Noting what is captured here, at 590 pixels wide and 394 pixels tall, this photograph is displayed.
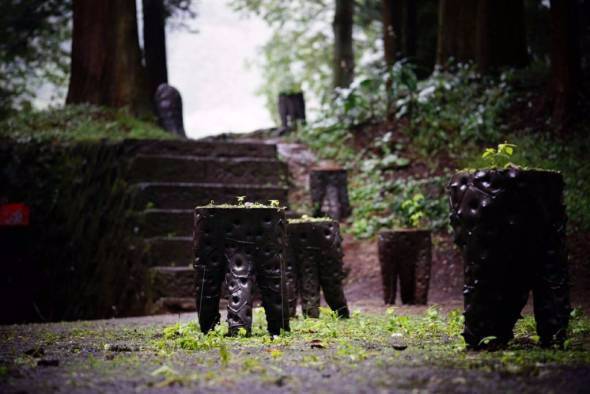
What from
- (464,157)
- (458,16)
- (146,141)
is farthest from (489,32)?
(146,141)

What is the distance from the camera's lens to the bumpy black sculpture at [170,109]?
14.5 meters

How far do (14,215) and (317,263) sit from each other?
5419 mm

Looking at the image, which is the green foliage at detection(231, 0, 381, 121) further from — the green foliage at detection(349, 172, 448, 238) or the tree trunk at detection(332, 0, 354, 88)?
the green foliage at detection(349, 172, 448, 238)

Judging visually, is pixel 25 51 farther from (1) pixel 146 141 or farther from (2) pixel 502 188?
(2) pixel 502 188

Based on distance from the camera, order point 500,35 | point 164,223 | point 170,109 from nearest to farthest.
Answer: point 164,223 → point 170,109 → point 500,35

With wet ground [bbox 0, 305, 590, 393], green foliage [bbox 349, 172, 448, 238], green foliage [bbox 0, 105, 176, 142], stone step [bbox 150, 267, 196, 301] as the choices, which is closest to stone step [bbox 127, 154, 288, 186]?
green foliage [bbox 0, 105, 176, 142]

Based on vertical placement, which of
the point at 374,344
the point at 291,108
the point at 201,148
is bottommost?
the point at 374,344

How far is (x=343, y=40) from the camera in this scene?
21922mm

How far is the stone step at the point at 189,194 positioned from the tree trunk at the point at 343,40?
35.6 feet

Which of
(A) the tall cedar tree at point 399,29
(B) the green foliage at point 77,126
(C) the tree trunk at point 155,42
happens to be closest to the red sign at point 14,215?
(B) the green foliage at point 77,126

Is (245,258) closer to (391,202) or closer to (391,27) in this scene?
(391,202)

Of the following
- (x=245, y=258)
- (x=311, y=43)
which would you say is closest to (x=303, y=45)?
(x=311, y=43)

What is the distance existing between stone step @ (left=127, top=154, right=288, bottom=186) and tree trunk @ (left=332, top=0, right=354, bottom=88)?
991 cm

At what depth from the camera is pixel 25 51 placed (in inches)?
762
